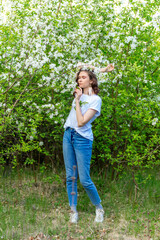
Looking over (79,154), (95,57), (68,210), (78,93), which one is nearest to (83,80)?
(78,93)

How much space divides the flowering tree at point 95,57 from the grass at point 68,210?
1.68 ft

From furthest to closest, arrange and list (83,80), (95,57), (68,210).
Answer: (95,57) < (68,210) < (83,80)

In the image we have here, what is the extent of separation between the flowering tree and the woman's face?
529mm

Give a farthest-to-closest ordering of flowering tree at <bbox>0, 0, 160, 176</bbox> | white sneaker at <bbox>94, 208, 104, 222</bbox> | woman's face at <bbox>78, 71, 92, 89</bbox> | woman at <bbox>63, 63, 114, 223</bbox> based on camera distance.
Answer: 1. flowering tree at <bbox>0, 0, 160, 176</bbox>
2. white sneaker at <bbox>94, 208, 104, 222</bbox>
3. woman's face at <bbox>78, 71, 92, 89</bbox>
4. woman at <bbox>63, 63, 114, 223</bbox>

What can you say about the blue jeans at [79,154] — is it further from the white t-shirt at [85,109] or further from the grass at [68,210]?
the grass at [68,210]

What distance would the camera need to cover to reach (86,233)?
3648 millimetres

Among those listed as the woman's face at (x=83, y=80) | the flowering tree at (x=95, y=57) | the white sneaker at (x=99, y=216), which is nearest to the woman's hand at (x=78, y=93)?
the woman's face at (x=83, y=80)

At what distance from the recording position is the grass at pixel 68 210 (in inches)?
145

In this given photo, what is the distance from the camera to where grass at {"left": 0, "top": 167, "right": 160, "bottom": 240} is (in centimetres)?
369

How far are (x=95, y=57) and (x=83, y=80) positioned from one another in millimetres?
1314

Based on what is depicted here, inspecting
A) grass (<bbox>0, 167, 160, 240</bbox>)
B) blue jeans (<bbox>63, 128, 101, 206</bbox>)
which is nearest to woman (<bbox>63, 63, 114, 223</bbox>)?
blue jeans (<bbox>63, 128, 101, 206</bbox>)

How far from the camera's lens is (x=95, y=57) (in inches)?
195

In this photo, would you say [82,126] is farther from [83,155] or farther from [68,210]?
[68,210]

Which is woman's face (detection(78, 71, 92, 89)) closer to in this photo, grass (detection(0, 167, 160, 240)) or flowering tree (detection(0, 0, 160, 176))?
flowering tree (detection(0, 0, 160, 176))
